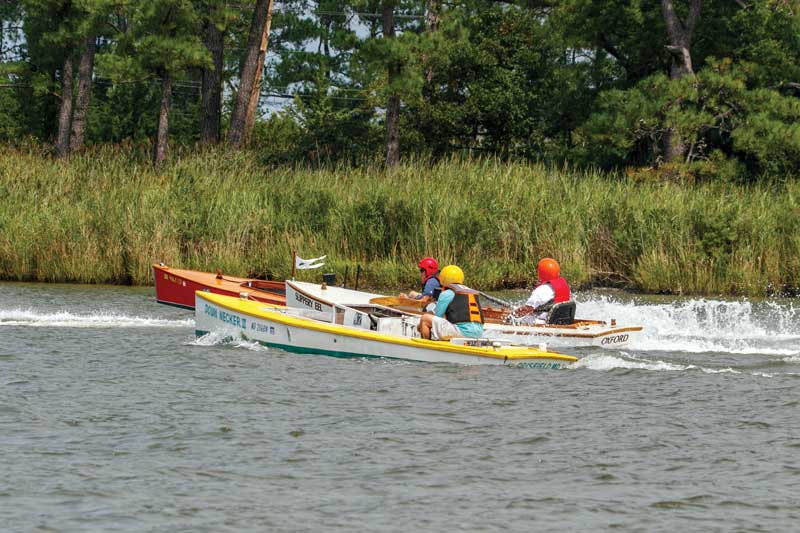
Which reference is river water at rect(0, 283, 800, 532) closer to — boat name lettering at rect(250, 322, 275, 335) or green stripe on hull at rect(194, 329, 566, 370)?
green stripe on hull at rect(194, 329, 566, 370)

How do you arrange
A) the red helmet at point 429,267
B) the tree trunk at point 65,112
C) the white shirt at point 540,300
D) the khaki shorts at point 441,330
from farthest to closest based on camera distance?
1. the tree trunk at point 65,112
2. the red helmet at point 429,267
3. the white shirt at point 540,300
4. the khaki shorts at point 441,330

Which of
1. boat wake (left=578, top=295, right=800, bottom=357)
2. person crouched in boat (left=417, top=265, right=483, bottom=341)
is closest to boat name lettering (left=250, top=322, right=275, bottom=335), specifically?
person crouched in boat (left=417, top=265, right=483, bottom=341)

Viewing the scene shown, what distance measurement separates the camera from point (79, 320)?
18.7m

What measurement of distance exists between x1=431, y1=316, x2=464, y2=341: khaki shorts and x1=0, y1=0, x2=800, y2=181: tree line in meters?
15.3

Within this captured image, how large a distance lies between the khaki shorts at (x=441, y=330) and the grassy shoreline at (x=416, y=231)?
28.2 feet

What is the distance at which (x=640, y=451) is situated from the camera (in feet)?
36.4

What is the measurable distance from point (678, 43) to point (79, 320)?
19.5 m

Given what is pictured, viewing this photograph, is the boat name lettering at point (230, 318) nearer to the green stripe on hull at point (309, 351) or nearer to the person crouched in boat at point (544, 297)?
the green stripe on hull at point (309, 351)

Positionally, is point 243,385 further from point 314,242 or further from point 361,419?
point 314,242

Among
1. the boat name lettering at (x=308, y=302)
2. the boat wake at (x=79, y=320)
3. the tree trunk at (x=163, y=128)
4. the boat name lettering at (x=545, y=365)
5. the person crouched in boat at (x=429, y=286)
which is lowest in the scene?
the boat name lettering at (x=545, y=365)

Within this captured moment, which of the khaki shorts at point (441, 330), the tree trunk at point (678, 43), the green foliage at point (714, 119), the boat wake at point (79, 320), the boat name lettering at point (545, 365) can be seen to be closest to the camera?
the boat name lettering at point (545, 365)

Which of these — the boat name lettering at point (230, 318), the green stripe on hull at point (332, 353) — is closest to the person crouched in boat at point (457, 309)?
the green stripe on hull at point (332, 353)

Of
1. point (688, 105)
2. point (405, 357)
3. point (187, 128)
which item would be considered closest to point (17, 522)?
point (405, 357)

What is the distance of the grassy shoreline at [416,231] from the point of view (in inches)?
969
